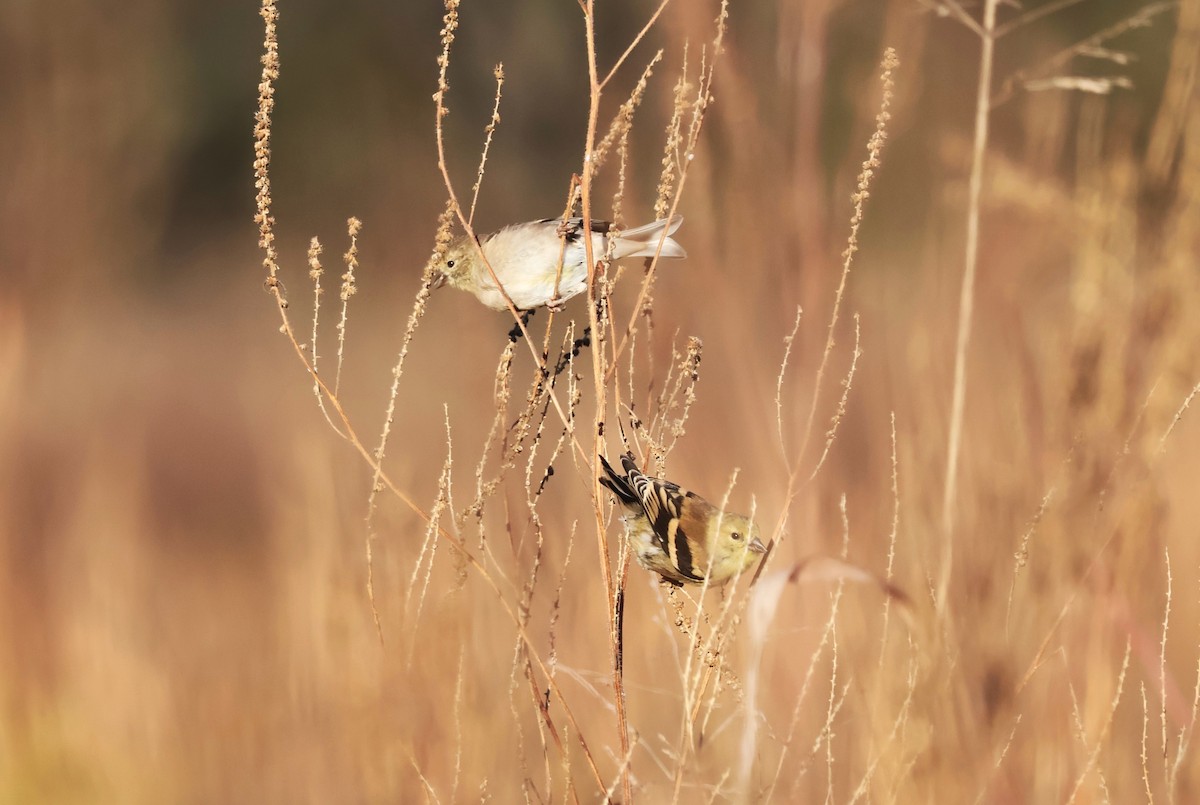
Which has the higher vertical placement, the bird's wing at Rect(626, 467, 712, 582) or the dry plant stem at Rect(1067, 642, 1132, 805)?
the bird's wing at Rect(626, 467, 712, 582)

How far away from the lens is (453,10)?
1.25m

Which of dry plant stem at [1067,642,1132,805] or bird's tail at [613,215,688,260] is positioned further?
bird's tail at [613,215,688,260]

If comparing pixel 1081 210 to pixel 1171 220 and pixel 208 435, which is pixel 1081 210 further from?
pixel 208 435

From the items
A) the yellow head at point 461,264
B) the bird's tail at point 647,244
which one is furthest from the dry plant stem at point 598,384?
the yellow head at point 461,264

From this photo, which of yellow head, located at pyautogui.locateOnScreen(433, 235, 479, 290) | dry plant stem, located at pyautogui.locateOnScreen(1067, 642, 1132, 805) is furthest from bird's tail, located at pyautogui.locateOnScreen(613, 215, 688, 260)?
dry plant stem, located at pyautogui.locateOnScreen(1067, 642, 1132, 805)

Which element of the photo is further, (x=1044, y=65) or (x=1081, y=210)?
(x=1081, y=210)

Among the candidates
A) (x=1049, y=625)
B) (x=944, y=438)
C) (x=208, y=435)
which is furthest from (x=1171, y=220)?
(x=208, y=435)

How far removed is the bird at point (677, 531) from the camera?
162 cm

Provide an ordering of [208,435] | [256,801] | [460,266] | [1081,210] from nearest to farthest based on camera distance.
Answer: [1081,210] → [460,266] → [256,801] → [208,435]

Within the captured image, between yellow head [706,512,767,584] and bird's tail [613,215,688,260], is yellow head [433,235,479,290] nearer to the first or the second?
bird's tail [613,215,688,260]

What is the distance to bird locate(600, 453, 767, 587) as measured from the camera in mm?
1623

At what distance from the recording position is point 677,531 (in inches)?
71.2

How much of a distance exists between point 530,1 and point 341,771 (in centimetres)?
776

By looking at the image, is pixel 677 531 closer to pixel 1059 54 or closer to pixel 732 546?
pixel 732 546
